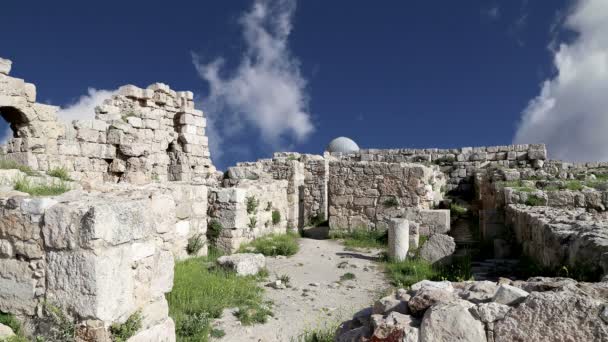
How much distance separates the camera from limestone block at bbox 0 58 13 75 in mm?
9789

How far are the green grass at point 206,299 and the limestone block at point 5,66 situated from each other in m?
6.59

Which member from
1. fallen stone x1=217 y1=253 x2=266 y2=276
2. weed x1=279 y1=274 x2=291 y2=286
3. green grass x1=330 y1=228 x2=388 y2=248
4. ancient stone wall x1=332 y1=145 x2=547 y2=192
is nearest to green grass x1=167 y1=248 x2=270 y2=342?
fallen stone x1=217 y1=253 x2=266 y2=276

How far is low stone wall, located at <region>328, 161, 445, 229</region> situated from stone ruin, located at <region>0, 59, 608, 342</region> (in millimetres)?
29

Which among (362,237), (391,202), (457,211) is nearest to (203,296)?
(362,237)

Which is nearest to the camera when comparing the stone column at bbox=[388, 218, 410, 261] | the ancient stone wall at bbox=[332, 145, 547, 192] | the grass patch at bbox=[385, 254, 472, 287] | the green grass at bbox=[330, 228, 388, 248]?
the grass patch at bbox=[385, 254, 472, 287]

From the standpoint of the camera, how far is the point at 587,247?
14.4 feet

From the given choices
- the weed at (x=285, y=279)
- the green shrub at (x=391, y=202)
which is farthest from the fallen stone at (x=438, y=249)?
the green shrub at (x=391, y=202)

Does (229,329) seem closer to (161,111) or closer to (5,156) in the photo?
(5,156)

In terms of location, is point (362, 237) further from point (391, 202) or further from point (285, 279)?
point (285, 279)

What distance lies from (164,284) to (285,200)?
8908mm

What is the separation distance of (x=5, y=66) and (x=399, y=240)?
9.72 m

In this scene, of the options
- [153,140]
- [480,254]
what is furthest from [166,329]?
[153,140]

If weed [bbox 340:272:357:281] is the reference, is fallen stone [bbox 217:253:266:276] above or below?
above

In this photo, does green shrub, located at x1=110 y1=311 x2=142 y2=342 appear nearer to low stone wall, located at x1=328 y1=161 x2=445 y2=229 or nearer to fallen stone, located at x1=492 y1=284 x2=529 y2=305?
fallen stone, located at x1=492 y1=284 x2=529 y2=305
